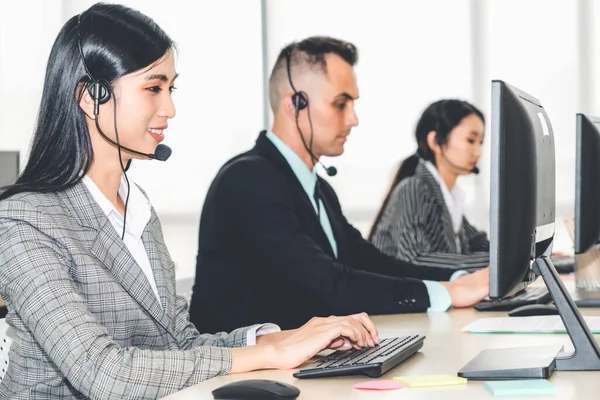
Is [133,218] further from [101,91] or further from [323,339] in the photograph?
[323,339]

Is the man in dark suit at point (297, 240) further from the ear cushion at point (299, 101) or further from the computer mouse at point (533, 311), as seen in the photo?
the computer mouse at point (533, 311)

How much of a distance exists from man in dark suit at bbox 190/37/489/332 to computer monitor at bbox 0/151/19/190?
480 mm

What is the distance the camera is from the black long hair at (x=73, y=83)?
146 centimetres

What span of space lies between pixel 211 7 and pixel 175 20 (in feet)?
0.77

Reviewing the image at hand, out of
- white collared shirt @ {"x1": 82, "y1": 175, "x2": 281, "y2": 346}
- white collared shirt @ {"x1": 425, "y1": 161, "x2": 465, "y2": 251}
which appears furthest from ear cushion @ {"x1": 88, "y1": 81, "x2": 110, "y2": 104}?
white collared shirt @ {"x1": 425, "y1": 161, "x2": 465, "y2": 251}

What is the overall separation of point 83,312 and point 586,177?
110 cm

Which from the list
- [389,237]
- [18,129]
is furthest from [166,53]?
[18,129]

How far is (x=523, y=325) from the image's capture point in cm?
164

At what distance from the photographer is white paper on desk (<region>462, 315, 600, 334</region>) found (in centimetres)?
157

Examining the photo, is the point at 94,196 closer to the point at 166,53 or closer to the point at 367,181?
the point at 166,53

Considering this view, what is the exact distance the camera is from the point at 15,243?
130cm

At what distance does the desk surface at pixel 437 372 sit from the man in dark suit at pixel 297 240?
185mm

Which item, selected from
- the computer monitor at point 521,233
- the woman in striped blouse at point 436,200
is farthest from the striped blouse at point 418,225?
the computer monitor at point 521,233

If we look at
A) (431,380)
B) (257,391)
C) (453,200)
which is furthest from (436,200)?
(257,391)
